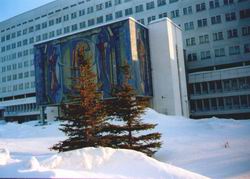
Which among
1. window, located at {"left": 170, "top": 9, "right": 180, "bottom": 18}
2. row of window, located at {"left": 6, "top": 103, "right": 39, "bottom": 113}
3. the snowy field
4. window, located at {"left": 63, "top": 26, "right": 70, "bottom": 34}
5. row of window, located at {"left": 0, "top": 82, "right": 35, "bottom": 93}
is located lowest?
the snowy field

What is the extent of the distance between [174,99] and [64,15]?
144 feet

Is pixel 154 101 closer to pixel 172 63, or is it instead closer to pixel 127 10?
pixel 172 63

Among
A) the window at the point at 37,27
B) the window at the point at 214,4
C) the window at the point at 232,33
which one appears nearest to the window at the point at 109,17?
the window at the point at 214,4

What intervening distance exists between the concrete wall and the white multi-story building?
7.98 metres

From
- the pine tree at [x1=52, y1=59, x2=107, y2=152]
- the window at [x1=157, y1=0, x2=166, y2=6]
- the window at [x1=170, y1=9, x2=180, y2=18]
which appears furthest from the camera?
the window at [x1=157, y1=0, x2=166, y2=6]

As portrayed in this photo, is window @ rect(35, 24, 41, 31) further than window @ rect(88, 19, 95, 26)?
Yes

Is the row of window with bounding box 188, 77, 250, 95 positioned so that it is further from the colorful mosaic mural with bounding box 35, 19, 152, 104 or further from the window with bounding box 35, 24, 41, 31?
the window with bounding box 35, 24, 41, 31

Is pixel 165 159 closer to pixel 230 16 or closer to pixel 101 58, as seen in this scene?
pixel 101 58

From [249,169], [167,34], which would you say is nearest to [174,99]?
[167,34]

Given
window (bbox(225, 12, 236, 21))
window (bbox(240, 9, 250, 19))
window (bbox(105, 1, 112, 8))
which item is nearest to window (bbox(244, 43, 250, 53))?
window (bbox(240, 9, 250, 19))

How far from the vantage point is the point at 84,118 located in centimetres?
1709

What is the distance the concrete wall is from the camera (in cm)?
4581

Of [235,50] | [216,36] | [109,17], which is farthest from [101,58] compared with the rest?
[235,50]

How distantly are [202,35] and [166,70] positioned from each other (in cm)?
1690
